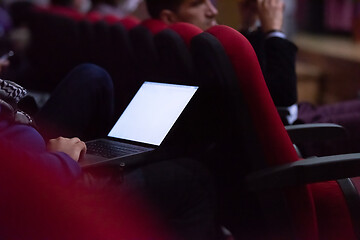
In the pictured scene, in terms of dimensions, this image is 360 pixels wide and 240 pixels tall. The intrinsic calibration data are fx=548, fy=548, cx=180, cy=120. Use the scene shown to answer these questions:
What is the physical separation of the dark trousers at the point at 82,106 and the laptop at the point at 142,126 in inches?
3.4

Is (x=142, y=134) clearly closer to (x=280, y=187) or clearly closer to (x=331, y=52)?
(x=280, y=187)

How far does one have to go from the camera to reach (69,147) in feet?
3.76

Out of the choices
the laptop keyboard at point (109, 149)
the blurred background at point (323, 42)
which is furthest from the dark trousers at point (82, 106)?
the blurred background at point (323, 42)

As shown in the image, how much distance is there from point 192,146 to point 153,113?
27cm

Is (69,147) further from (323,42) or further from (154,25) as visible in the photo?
(323,42)

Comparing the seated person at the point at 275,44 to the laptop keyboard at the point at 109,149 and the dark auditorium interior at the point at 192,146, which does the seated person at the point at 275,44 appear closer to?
the dark auditorium interior at the point at 192,146

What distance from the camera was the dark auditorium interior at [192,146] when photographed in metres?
1.02

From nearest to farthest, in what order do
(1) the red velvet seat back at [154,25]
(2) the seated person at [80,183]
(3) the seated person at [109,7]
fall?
(2) the seated person at [80,183] < (1) the red velvet seat back at [154,25] < (3) the seated person at [109,7]

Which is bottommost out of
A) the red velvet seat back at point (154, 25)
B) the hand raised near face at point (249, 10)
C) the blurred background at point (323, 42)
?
the blurred background at point (323, 42)

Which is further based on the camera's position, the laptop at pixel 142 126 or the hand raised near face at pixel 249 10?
the hand raised near face at pixel 249 10

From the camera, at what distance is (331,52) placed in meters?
4.80

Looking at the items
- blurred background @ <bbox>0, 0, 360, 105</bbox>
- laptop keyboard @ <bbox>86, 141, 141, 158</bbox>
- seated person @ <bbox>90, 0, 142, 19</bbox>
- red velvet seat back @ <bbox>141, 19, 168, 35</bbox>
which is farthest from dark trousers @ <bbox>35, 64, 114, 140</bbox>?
seated person @ <bbox>90, 0, 142, 19</bbox>

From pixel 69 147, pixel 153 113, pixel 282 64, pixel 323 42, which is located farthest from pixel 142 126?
pixel 323 42

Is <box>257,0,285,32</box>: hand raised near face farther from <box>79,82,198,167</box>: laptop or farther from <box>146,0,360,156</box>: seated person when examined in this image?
<box>79,82,198,167</box>: laptop
